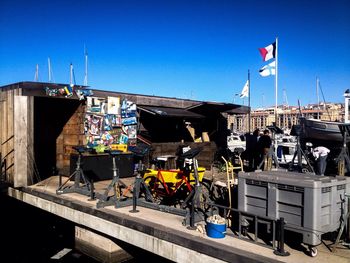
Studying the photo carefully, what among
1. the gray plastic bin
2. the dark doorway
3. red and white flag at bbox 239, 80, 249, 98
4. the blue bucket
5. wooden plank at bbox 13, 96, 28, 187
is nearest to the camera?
the gray plastic bin

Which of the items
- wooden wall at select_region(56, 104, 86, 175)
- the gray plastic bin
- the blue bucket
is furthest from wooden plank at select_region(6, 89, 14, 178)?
the gray plastic bin

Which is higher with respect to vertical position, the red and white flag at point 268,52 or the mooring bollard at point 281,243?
the red and white flag at point 268,52

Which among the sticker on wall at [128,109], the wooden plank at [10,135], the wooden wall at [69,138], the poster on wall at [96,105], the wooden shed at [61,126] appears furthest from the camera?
the sticker on wall at [128,109]

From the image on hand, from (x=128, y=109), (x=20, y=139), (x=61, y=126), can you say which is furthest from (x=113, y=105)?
(x=20, y=139)

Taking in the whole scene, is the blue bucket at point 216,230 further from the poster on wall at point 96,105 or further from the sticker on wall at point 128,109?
the sticker on wall at point 128,109

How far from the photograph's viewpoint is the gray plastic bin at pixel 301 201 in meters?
5.21

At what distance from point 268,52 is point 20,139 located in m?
12.3

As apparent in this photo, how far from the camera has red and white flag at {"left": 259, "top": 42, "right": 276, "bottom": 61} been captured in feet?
54.4


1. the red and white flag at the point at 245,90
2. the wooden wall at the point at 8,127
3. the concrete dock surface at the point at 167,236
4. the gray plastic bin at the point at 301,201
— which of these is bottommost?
the concrete dock surface at the point at 167,236

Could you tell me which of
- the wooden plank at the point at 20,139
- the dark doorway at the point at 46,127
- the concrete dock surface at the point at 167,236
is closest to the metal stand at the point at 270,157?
the concrete dock surface at the point at 167,236

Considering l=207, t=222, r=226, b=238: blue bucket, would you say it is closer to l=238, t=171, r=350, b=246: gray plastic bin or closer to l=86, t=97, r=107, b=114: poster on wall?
l=238, t=171, r=350, b=246: gray plastic bin

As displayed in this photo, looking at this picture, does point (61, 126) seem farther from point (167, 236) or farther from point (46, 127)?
point (167, 236)

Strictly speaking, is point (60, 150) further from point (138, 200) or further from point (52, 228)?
point (138, 200)

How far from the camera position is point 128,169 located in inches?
543
